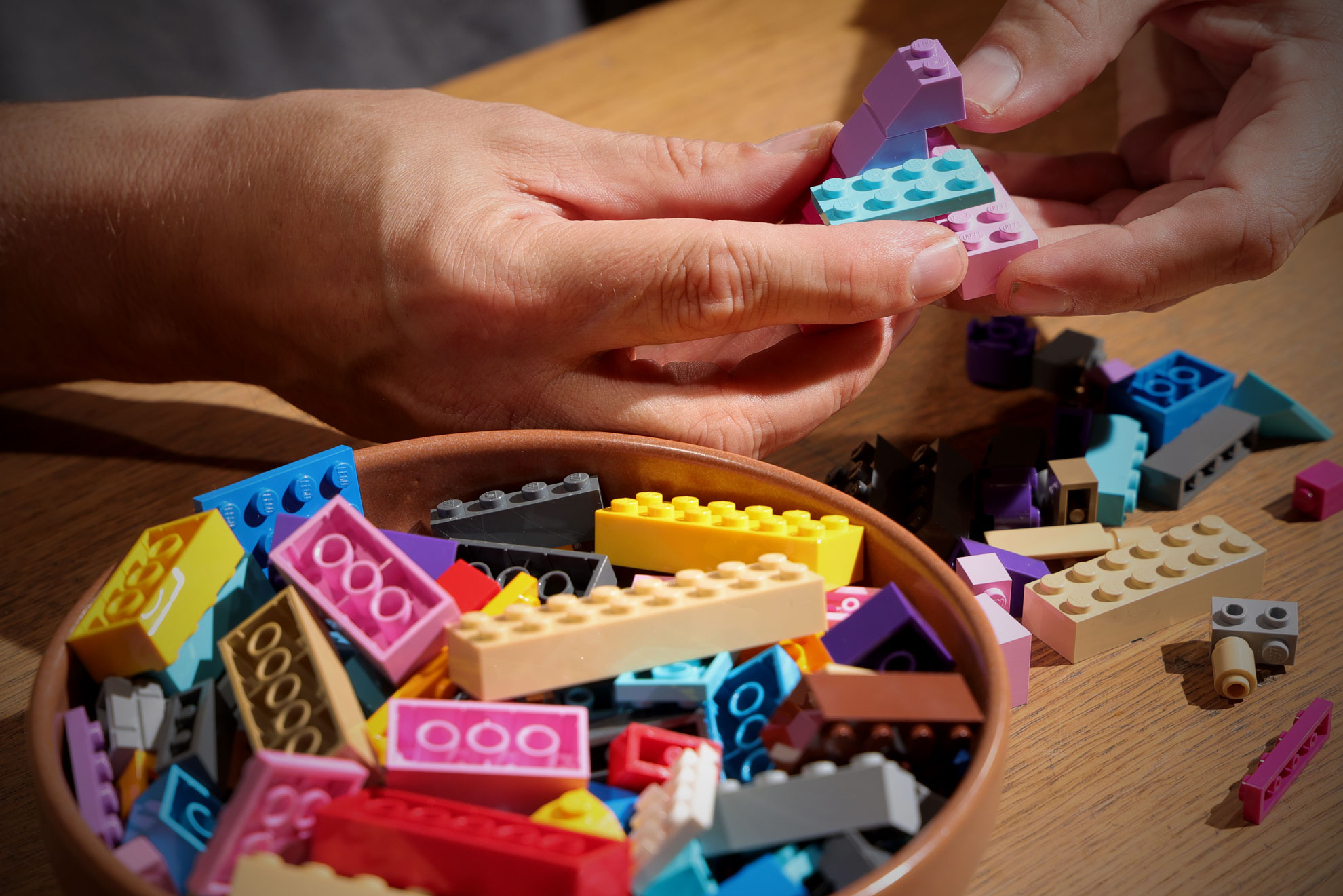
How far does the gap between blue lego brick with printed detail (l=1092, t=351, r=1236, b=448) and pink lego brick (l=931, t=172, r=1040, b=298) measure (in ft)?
0.65

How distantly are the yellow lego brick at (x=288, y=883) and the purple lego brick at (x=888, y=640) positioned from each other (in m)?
0.24

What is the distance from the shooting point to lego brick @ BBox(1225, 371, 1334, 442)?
0.83 metres

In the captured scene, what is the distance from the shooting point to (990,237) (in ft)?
2.39

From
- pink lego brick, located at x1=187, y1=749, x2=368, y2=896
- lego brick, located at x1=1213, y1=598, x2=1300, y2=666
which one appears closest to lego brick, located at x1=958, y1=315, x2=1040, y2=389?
lego brick, located at x1=1213, y1=598, x2=1300, y2=666

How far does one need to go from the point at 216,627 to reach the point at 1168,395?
770 millimetres

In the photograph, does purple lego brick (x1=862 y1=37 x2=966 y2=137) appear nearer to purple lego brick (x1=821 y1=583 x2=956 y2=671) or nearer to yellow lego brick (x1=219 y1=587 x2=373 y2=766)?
purple lego brick (x1=821 y1=583 x2=956 y2=671)

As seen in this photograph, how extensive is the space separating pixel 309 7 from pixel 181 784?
6.11ft

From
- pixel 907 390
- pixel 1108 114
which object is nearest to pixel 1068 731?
pixel 907 390

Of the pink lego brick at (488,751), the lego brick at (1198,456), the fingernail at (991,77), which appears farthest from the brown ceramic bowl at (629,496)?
the fingernail at (991,77)

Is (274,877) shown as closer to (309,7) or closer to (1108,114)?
(1108,114)

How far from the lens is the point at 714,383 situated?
769 mm

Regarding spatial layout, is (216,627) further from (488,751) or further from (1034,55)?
(1034,55)

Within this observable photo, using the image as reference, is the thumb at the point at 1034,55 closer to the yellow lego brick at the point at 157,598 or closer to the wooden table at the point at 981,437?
the wooden table at the point at 981,437

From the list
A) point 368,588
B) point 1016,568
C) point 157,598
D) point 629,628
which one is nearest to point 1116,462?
point 1016,568
